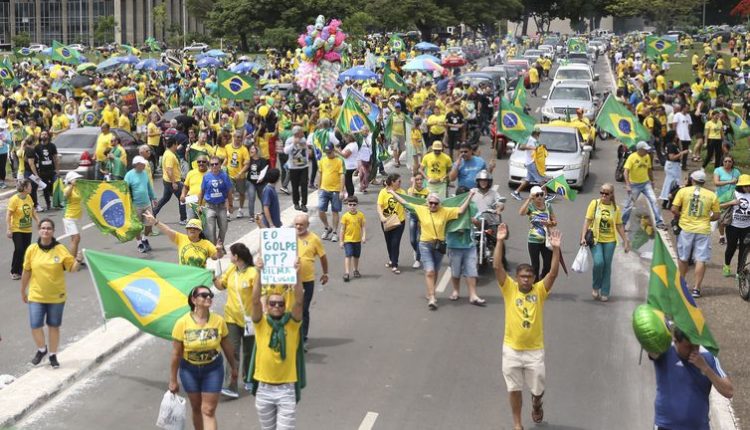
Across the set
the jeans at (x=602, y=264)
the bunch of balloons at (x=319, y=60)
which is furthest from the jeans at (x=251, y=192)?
the bunch of balloons at (x=319, y=60)

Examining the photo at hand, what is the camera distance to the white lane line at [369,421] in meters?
10.3

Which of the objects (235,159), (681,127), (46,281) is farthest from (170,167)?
(681,127)

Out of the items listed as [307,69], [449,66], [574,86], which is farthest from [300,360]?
[449,66]

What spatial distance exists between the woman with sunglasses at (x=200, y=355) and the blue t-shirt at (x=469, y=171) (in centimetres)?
913

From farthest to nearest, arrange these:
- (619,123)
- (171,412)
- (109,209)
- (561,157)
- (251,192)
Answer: (561,157) → (619,123) → (251,192) → (109,209) → (171,412)

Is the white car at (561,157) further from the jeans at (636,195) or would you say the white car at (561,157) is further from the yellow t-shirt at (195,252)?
the yellow t-shirt at (195,252)

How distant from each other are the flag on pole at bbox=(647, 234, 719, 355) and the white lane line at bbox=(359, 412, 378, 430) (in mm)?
3109

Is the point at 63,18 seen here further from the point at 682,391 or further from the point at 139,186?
the point at 682,391

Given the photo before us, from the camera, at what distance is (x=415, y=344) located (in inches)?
514

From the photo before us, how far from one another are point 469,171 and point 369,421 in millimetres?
8157

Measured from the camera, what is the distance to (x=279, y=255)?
9281mm

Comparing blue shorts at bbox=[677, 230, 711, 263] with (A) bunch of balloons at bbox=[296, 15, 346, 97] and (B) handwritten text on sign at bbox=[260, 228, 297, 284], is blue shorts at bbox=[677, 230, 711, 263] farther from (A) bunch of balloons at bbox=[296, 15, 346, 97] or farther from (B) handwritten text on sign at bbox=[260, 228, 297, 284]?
(A) bunch of balloons at bbox=[296, 15, 346, 97]

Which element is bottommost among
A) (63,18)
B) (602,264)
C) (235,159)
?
(602,264)

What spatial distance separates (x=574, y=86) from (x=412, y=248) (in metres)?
20.2
